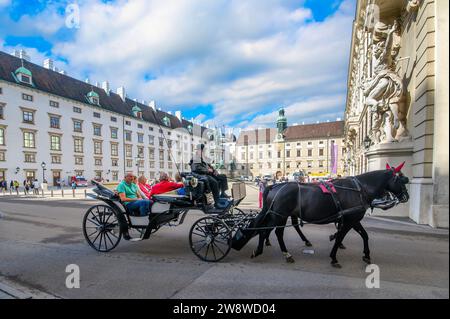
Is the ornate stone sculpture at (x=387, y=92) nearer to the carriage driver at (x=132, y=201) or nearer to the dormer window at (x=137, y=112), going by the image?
the carriage driver at (x=132, y=201)

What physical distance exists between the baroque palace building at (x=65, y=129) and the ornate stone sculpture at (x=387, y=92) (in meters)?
19.5

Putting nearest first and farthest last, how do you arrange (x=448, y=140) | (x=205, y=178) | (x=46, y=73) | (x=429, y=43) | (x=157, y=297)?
(x=448, y=140)
(x=157, y=297)
(x=205, y=178)
(x=429, y=43)
(x=46, y=73)

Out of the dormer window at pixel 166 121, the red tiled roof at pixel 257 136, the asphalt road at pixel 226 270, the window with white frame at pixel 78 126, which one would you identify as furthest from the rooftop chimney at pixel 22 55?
the red tiled roof at pixel 257 136

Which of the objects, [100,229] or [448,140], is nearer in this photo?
[448,140]

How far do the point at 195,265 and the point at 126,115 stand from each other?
5093 cm

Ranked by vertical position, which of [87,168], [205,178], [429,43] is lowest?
[87,168]

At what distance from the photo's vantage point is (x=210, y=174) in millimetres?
5195

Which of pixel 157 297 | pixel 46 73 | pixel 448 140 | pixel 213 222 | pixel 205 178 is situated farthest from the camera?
pixel 46 73

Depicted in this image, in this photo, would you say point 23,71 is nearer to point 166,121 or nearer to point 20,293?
point 166,121

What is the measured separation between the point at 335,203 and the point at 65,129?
4404 cm

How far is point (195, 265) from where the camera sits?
4.21m

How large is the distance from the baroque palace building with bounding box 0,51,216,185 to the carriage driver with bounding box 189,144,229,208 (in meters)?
21.1

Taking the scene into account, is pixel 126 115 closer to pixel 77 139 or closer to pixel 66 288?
pixel 77 139

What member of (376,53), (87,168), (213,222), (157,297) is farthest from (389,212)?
(87,168)
